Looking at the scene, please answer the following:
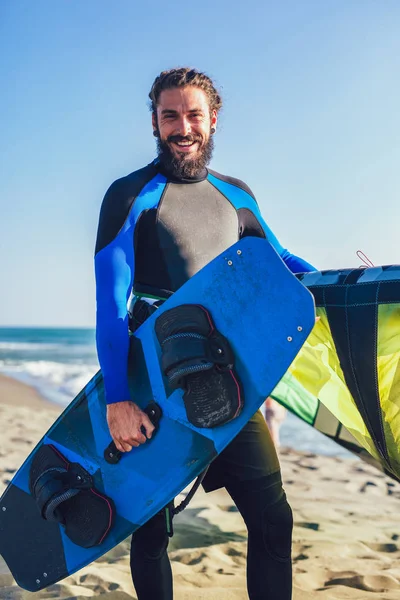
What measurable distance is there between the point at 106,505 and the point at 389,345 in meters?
1.13

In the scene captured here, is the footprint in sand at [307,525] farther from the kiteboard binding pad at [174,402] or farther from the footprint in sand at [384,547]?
the kiteboard binding pad at [174,402]

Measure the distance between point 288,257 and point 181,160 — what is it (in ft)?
2.07

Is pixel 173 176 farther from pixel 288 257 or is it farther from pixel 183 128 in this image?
pixel 288 257

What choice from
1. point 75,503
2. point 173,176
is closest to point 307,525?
point 75,503

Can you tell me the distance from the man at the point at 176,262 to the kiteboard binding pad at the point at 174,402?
11 centimetres

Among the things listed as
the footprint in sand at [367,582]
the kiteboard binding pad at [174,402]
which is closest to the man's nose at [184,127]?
the kiteboard binding pad at [174,402]

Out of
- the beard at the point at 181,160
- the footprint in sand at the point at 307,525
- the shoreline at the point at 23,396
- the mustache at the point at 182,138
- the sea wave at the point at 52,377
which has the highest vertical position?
the mustache at the point at 182,138

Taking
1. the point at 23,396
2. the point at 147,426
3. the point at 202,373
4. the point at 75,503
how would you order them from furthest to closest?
the point at 23,396
the point at 75,503
the point at 147,426
the point at 202,373

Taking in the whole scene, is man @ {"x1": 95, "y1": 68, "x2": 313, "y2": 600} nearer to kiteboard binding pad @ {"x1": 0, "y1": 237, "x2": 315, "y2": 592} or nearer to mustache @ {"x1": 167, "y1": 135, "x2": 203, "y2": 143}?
mustache @ {"x1": 167, "y1": 135, "x2": 203, "y2": 143}

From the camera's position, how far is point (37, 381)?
14156mm

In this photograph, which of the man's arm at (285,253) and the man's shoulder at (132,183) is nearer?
the man's shoulder at (132,183)

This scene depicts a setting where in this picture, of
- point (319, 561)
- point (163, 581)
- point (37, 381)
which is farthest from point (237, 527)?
point (37, 381)

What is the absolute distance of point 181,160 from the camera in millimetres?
2322

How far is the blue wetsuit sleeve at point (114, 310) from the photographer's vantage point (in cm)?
204
